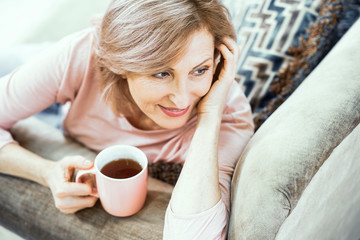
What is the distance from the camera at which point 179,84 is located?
809 mm

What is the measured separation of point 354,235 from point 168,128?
0.69 m

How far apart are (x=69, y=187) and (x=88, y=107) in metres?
0.35

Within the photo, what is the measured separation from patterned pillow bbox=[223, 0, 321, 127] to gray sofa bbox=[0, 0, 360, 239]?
0.25m

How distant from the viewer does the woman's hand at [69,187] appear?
0.82 m

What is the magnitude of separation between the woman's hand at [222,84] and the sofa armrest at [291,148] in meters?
0.14

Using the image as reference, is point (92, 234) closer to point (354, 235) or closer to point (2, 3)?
point (354, 235)

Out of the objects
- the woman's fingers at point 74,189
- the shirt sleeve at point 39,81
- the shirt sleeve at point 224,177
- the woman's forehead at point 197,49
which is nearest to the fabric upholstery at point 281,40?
the shirt sleeve at point 224,177

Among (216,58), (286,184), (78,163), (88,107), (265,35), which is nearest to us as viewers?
(286,184)

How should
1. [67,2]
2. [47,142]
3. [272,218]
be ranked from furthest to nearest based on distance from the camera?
[67,2], [47,142], [272,218]

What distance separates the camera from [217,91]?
35.3 inches

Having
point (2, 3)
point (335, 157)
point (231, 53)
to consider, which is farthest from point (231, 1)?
point (2, 3)

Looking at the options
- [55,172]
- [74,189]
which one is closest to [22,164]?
[55,172]

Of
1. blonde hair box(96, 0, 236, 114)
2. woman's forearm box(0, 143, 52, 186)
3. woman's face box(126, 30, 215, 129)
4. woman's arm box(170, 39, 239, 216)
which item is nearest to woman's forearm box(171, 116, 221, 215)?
woman's arm box(170, 39, 239, 216)

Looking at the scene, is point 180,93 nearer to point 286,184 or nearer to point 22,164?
point 286,184
